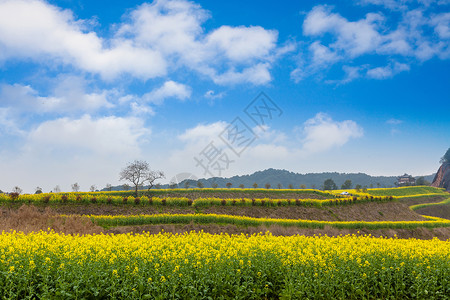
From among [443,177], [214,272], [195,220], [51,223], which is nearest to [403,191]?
[443,177]

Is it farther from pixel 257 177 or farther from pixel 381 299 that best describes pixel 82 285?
pixel 257 177

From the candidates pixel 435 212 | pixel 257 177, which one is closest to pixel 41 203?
pixel 435 212

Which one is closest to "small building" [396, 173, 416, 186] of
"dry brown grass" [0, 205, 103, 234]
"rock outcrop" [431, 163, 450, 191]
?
"rock outcrop" [431, 163, 450, 191]

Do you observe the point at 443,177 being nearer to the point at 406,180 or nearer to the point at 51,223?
the point at 406,180

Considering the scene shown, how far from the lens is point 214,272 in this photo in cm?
692

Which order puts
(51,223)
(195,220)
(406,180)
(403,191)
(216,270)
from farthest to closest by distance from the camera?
(406,180)
(403,191)
(195,220)
(51,223)
(216,270)

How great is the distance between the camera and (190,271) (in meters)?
6.62

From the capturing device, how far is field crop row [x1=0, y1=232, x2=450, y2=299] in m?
6.28

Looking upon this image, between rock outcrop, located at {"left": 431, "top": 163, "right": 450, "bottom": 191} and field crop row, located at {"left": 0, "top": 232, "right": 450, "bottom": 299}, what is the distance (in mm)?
127672

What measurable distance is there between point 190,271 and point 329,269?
3572 millimetres

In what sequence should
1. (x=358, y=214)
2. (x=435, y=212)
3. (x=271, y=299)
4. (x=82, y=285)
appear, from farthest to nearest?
(x=435, y=212), (x=358, y=214), (x=271, y=299), (x=82, y=285)

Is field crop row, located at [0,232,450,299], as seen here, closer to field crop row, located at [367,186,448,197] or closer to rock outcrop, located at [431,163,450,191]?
field crop row, located at [367,186,448,197]

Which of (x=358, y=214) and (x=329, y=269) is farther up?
(x=329, y=269)

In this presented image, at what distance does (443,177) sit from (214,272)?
A: 141719mm
